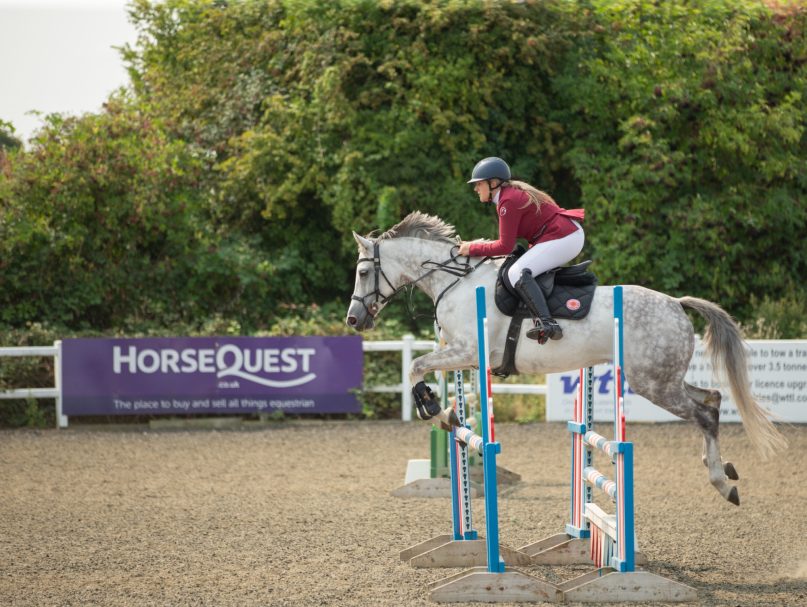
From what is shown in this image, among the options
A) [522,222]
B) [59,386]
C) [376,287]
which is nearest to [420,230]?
[376,287]

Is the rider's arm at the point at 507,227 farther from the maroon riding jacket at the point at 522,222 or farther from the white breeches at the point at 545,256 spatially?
the white breeches at the point at 545,256

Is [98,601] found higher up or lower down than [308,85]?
lower down

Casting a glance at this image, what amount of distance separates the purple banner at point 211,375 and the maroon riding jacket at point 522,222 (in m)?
7.44

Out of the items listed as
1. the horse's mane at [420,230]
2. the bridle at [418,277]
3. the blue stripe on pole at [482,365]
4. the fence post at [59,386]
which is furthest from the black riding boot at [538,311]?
the fence post at [59,386]

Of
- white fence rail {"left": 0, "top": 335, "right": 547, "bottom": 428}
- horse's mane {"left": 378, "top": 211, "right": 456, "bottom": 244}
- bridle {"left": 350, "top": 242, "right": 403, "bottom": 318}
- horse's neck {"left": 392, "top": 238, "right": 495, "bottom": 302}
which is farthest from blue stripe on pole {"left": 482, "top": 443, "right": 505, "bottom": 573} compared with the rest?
white fence rail {"left": 0, "top": 335, "right": 547, "bottom": 428}

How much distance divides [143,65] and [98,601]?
17.7 m

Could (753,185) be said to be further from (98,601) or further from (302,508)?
(98,601)

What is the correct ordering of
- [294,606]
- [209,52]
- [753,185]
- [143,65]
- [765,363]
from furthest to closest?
[143,65] → [209,52] → [753,185] → [765,363] → [294,606]

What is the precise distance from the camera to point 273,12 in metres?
18.8

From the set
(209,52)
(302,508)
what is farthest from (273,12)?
(302,508)

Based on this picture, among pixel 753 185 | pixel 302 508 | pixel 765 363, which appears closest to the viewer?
pixel 302 508

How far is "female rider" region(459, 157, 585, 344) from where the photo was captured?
6148mm

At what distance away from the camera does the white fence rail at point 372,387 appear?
13469 mm

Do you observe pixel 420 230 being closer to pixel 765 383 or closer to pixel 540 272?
pixel 540 272
